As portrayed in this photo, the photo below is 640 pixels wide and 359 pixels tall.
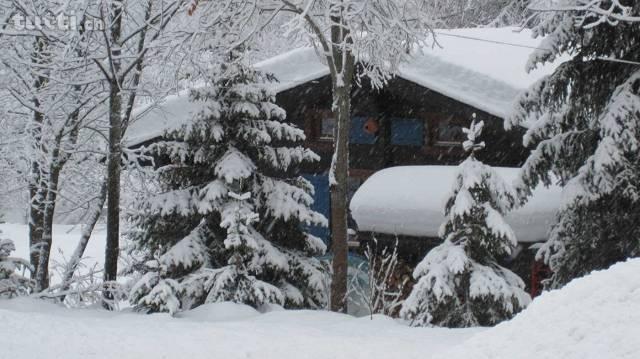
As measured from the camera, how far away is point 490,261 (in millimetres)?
8734

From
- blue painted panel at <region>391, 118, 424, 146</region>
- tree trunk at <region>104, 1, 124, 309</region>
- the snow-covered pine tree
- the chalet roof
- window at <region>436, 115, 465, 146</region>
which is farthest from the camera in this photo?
blue painted panel at <region>391, 118, 424, 146</region>

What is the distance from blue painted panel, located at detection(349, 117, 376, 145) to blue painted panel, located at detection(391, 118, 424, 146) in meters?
0.57

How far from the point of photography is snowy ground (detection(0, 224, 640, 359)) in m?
3.67

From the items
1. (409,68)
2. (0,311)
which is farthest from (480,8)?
(0,311)

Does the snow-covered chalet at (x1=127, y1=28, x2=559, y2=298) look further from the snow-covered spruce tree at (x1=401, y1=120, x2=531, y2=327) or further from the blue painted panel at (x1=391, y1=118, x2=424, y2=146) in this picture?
the snow-covered spruce tree at (x1=401, y1=120, x2=531, y2=327)

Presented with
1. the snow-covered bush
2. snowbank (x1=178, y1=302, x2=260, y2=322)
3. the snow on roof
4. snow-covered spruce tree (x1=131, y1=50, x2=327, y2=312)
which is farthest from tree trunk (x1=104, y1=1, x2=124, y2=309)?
the snow on roof

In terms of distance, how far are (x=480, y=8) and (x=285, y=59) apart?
52.0ft

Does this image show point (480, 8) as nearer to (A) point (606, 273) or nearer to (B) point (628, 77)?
(B) point (628, 77)

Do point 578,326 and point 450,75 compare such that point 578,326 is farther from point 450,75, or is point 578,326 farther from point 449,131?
point 449,131

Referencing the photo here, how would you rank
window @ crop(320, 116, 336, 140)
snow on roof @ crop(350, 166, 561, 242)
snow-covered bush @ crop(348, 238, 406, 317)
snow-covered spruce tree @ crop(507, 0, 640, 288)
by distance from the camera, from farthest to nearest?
window @ crop(320, 116, 336, 140) < snow on roof @ crop(350, 166, 561, 242) < snow-covered bush @ crop(348, 238, 406, 317) < snow-covered spruce tree @ crop(507, 0, 640, 288)

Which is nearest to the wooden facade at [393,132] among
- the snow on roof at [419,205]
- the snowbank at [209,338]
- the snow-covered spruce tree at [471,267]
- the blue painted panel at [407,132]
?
the blue painted panel at [407,132]

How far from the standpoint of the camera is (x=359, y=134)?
1708cm

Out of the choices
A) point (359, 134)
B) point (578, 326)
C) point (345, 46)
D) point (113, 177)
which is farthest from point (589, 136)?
point (359, 134)

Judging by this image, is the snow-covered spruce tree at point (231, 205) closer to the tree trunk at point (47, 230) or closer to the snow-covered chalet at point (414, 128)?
the snow-covered chalet at point (414, 128)
